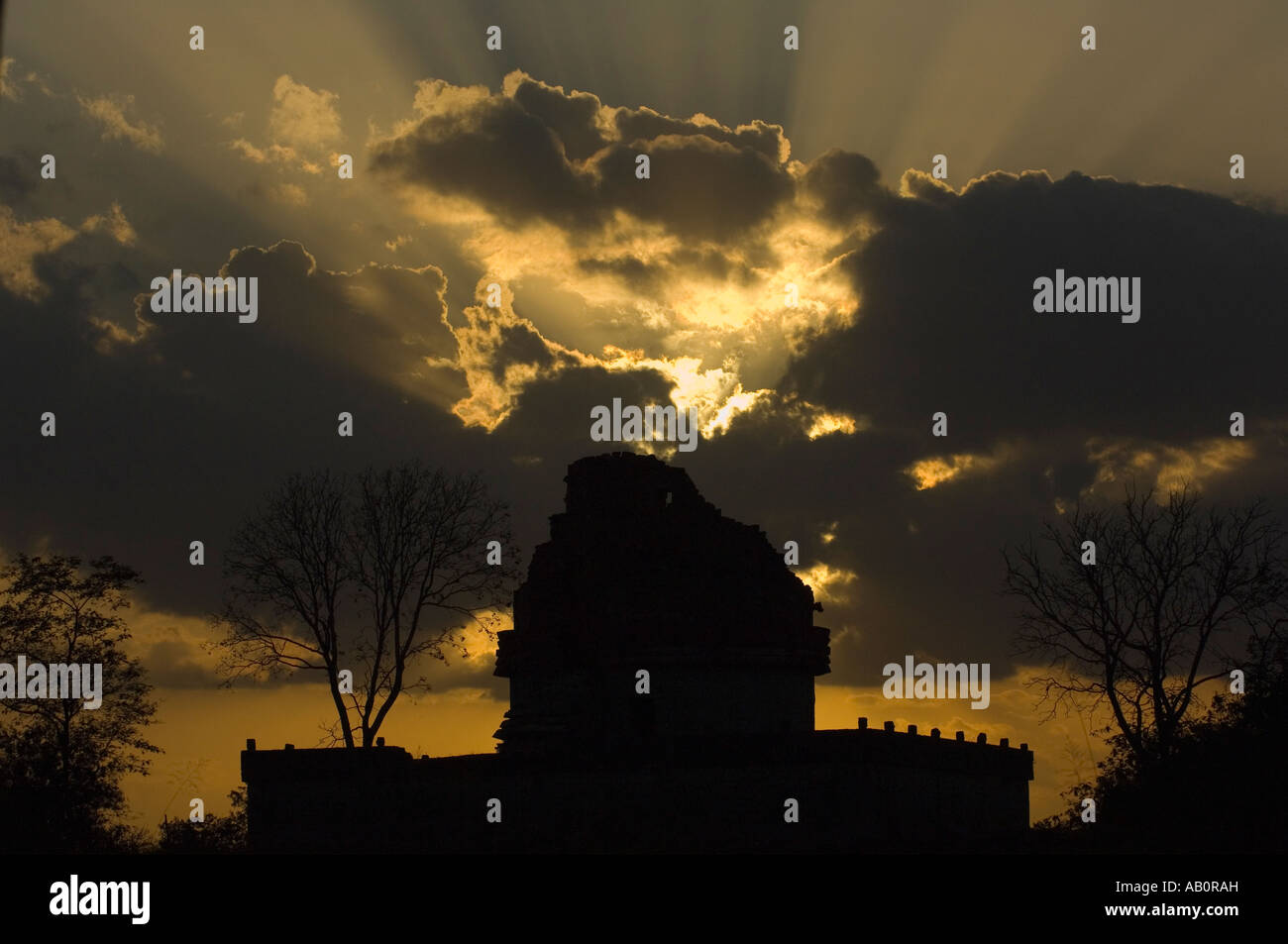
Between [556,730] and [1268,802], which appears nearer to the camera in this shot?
[1268,802]

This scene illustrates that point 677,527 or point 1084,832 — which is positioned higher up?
point 677,527

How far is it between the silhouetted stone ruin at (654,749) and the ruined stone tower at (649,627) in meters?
0.06

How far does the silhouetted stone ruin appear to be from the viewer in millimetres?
41594

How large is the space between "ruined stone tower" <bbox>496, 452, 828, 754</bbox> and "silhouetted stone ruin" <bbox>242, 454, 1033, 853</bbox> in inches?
2.4

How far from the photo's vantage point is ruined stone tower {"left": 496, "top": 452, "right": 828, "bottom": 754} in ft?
149

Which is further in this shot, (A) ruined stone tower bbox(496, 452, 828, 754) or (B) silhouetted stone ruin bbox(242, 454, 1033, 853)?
(A) ruined stone tower bbox(496, 452, 828, 754)

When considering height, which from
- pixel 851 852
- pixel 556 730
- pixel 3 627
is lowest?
pixel 851 852

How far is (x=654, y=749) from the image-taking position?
140 ft

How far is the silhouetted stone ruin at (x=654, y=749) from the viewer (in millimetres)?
41594

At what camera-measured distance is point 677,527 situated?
157ft
